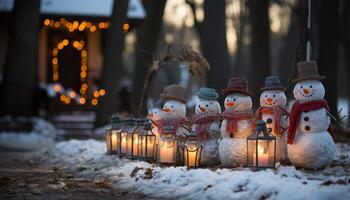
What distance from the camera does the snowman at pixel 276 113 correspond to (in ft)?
35.5

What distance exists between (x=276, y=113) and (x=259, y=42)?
1266 centimetres

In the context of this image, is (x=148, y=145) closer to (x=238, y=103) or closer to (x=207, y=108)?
(x=207, y=108)

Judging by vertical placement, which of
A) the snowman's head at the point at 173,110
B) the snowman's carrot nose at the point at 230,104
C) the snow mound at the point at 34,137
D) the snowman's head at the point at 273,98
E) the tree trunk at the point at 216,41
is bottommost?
the snow mound at the point at 34,137

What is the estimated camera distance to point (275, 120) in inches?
425

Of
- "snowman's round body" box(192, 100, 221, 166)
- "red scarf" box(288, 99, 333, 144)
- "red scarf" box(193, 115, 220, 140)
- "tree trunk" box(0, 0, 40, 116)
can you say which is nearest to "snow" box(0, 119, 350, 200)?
"red scarf" box(288, 99, 333, 144)

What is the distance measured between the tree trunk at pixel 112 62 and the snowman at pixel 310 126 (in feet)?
41.0

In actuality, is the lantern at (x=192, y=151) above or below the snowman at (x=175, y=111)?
below

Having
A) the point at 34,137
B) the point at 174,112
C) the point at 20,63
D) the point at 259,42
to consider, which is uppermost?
the point at 259,42

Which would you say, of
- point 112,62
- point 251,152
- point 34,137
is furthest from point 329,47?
point 251,152

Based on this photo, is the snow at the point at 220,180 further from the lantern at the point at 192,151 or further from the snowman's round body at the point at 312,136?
the lantern at the point at 192,151

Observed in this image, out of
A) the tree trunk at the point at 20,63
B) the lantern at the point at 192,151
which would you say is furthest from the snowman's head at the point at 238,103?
the tree trunk at the point at 20,63

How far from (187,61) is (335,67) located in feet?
27.4

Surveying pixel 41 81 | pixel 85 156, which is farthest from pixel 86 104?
pixel 85 156

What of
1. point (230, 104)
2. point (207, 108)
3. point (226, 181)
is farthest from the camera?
point (207, 108)
